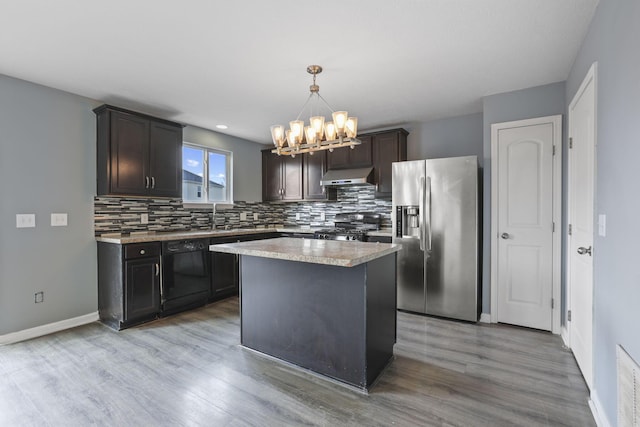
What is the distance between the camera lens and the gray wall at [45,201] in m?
2.86

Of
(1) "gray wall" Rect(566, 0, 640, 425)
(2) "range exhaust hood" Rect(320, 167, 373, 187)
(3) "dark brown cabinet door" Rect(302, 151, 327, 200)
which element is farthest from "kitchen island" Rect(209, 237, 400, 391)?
(3) "dark brown cabinet door" Rect(302, 151, 327, 200)

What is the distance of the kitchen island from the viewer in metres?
2.07

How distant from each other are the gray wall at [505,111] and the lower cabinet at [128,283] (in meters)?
3.63

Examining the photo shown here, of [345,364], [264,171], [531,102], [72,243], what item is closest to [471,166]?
[531,102]

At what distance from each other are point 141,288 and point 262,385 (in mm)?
1950

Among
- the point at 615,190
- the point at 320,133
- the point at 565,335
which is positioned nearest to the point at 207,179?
the point at 320,133

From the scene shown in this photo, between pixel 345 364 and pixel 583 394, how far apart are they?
61.3 inches

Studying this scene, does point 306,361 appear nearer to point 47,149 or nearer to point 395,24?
point 395,24

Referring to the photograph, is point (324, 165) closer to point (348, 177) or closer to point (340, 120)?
point (348, 177)

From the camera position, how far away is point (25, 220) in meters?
2.95

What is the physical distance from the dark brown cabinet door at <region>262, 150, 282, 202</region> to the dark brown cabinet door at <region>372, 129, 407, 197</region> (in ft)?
5.88

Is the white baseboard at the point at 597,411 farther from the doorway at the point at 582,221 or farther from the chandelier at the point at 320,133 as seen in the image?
the chandelier at the point at 320,133

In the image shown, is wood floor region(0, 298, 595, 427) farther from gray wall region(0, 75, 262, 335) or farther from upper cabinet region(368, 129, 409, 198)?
upper cabinet region(368, 129, 409, 198)

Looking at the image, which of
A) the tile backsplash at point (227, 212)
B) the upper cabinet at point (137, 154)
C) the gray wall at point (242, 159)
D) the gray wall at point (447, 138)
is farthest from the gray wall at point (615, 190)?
the gray wall at point (242, 159)
